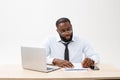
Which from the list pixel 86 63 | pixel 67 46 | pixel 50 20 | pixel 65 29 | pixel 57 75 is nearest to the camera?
pixel 57 75

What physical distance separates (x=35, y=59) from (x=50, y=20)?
1.49 metres

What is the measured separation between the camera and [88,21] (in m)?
3.28

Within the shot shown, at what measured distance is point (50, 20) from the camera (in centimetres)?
328

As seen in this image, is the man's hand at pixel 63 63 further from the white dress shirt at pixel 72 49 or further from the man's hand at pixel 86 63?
the white dress shirt at pixel 72 49

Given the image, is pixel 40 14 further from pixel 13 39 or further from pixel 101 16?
pixel 101 16

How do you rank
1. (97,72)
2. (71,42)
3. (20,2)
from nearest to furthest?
(97,72) < (71,42) < (20,2)

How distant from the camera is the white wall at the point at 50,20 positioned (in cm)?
325

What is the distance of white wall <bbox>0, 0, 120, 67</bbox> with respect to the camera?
10.6ft

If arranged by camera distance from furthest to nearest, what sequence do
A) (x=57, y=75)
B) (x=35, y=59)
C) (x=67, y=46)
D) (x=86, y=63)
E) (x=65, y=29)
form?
1. (x=67, y=46)
2. (x=65, y=29)
3. (x=86, y=63)
4. (x=35, y=59)
5. (x=57, y=75)

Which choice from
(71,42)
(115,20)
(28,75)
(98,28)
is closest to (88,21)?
(98,28)

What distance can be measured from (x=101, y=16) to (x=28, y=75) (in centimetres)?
190

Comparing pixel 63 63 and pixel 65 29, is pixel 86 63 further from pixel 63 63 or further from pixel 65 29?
pixel 65 29

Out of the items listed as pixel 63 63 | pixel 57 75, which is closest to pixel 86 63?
pixel 63 63

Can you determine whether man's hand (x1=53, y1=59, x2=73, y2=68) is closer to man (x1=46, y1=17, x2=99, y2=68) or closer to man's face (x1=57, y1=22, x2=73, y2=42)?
man (x1=46, y1=17, x2=99, y2=68)
